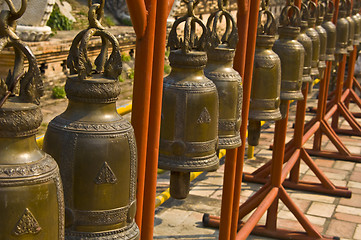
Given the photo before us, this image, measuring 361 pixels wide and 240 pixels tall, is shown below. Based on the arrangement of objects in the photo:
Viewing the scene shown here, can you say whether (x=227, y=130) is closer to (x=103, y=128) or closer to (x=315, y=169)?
(x=103, y=128)

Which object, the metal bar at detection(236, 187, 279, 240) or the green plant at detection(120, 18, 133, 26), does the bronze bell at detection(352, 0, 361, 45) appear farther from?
the green plant at detection(120, 18, 133, 26)

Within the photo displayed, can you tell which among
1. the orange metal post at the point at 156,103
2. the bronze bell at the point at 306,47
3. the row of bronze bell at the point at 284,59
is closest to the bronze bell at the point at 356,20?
the row of bronze bell at the point at 284,59

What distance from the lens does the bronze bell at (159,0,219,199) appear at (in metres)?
2.47

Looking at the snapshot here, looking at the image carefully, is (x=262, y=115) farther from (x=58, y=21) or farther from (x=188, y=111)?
(x=58, y=21)

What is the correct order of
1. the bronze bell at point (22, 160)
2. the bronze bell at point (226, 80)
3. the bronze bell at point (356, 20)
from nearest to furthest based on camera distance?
1. the bronze bell at point (22, 160)
2. the bronze bell at point (226, 80)
3. the bronze bell at point (356, 20)

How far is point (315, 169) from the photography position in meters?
6.47

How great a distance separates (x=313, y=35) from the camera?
→ 4.67 metres

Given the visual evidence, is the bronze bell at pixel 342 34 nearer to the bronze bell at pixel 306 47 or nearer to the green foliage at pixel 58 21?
the bronze bell at pixel 306 47

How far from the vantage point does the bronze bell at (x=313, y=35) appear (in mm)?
4679

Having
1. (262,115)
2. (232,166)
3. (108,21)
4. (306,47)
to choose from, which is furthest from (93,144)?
(108,21)

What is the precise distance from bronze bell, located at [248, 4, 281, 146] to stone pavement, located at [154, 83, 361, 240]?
1.90 meters

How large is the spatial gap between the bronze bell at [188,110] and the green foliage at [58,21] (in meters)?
6.08

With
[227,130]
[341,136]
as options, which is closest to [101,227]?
[227,130]

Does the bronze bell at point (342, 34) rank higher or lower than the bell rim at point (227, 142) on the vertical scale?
higher
